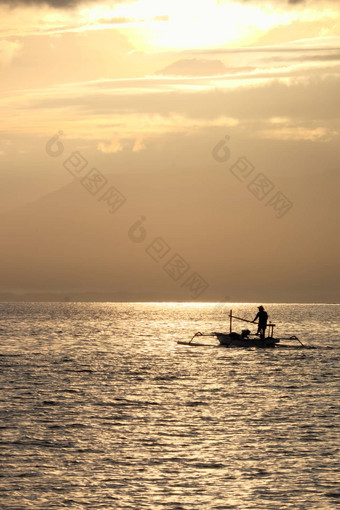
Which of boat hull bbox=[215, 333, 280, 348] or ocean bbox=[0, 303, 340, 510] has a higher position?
boat hull bbox=[215, 333, 280, 348]

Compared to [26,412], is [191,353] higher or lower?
higher

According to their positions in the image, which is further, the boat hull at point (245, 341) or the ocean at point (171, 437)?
the boat hull at point (245, 341)

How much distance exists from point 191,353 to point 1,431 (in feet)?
188

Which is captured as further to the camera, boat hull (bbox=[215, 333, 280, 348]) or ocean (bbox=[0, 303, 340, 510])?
boat hull (bbox=[215, 333, 280, 348])

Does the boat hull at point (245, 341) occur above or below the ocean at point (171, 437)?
above

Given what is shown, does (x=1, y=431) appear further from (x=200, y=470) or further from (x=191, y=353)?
(x=191, y=353)

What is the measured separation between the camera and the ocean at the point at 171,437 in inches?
1139

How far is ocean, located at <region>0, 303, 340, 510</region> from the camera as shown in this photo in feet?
94.9

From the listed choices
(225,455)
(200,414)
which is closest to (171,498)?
(225,455)

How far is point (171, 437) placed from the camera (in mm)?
39312

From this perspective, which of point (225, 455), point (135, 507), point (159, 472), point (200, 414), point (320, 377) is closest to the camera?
point (135, 507)

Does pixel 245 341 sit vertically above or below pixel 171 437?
above

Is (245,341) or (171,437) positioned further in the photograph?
(245,341)

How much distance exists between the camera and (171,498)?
2825 cm
